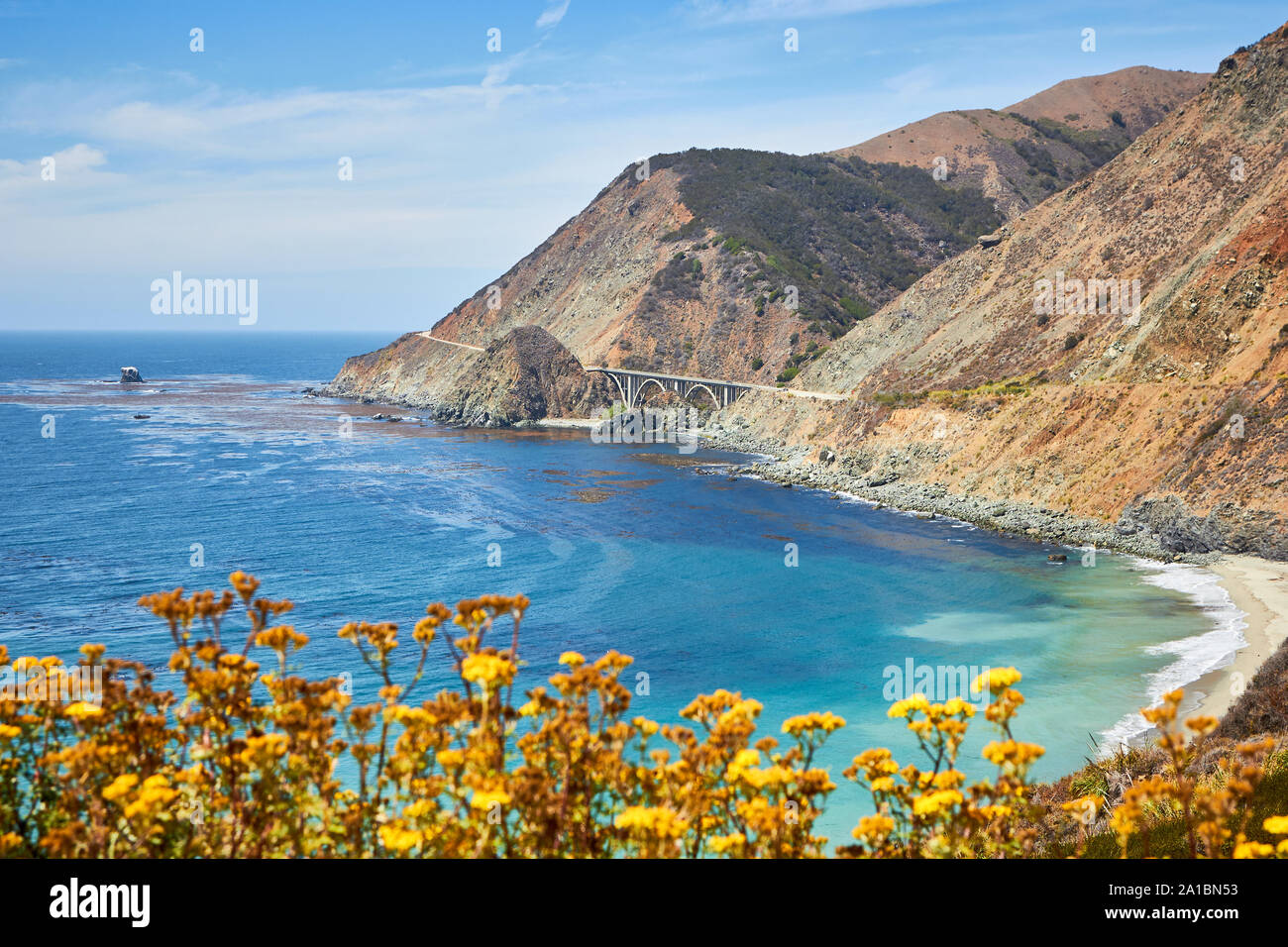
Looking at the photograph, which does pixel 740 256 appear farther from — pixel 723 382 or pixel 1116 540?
pixel 1116 540

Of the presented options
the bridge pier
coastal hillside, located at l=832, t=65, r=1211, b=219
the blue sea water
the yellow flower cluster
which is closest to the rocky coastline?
the blue sea water

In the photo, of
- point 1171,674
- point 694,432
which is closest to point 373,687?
point 1171,674

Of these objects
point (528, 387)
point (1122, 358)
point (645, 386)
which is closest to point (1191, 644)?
point (1122, 358)

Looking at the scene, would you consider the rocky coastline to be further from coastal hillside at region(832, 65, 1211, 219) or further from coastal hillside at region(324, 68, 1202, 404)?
Answer: coastal hillside at region(832, 65, 1211, 219)

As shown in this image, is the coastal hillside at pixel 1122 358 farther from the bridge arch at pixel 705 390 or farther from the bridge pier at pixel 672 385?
the bridge arch at pixel 705 390

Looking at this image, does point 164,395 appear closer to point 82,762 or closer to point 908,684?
point 908,684

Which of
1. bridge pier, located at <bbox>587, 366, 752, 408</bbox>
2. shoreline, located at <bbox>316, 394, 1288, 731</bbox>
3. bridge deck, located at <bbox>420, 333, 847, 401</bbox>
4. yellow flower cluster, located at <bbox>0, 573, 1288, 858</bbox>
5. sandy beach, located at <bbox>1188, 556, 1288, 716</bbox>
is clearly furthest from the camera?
bridge pier, located at <bbox>587, 366, 752, 408</bbox>
